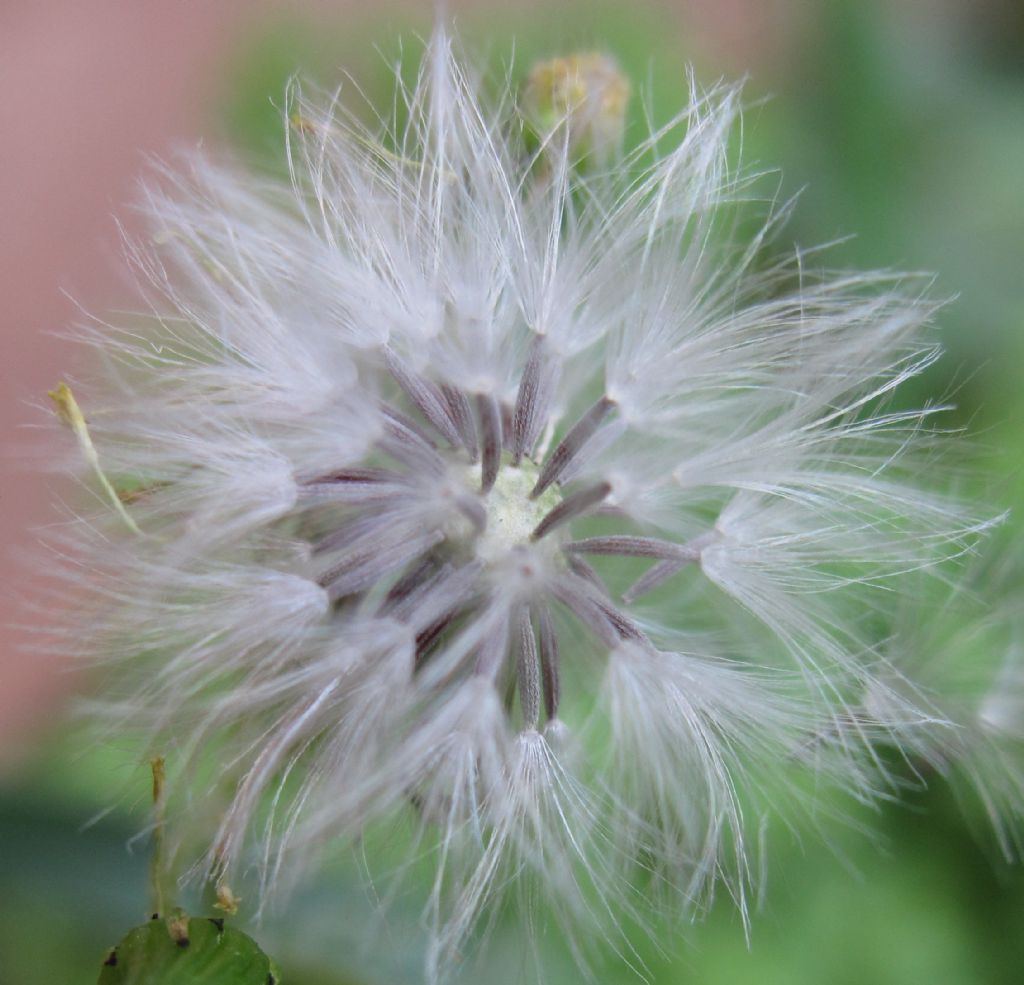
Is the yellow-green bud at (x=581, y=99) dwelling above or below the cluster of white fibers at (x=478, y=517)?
above

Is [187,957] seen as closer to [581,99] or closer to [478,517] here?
[478,517]

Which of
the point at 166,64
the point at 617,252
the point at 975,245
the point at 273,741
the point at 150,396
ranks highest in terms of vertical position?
the point at 975,245

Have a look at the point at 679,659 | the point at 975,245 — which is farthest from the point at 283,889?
the point at 975,245

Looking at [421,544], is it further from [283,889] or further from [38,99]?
[38,99]

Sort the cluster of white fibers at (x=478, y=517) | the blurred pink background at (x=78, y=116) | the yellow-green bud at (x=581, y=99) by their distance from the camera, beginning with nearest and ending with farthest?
the cluster of white fibers at (x=478, y=517) → the yellow-green bud at (x=581, y=99) → the blurred pink background at (x=78, y=116)

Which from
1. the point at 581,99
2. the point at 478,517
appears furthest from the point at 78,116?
the point at 478,517

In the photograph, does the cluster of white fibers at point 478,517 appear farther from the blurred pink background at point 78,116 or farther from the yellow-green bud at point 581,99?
the blurred pink background at point 78,116

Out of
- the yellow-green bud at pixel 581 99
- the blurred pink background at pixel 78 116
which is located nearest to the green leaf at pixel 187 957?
the yellow-green bud at pixel 581 99
